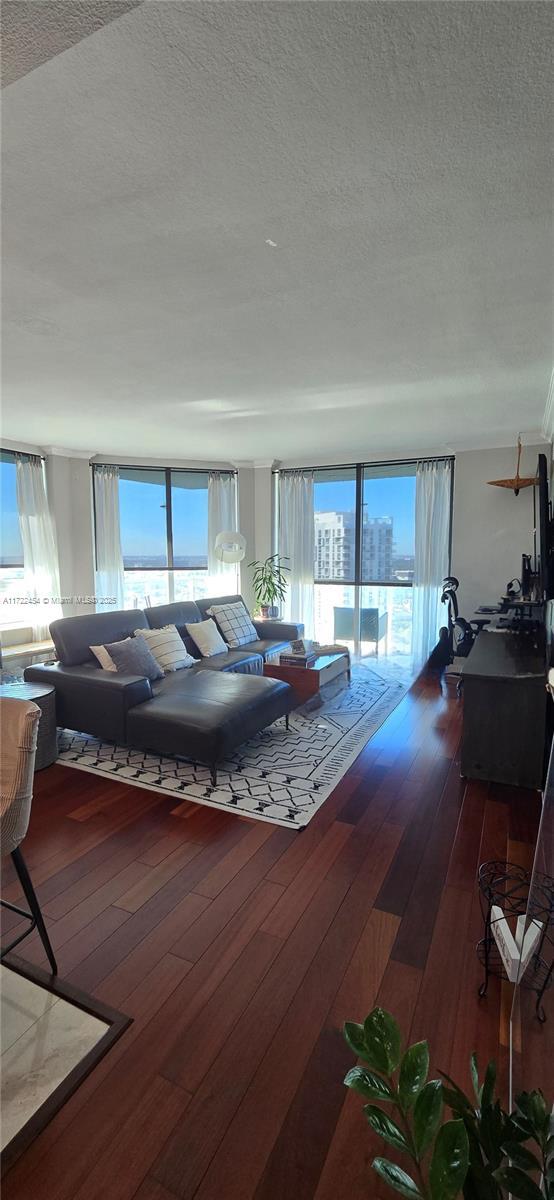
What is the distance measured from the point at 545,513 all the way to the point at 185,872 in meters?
2.54

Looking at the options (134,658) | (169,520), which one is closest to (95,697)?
(134,658)

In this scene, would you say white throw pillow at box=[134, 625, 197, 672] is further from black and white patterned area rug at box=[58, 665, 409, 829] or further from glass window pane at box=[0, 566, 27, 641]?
glass window pane at box=[0, 566, 27, 641]

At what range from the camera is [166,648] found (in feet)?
14.8

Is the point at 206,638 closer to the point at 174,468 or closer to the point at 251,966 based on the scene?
the point at 174,468

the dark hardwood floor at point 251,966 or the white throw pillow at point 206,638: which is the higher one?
the white throw pillow at point 206,638

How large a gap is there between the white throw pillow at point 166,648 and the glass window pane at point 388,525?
2.89 meters

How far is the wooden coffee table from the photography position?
4.36 meters

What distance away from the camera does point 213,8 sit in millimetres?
1007

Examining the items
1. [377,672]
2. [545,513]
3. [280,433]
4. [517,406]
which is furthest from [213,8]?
[377,672]

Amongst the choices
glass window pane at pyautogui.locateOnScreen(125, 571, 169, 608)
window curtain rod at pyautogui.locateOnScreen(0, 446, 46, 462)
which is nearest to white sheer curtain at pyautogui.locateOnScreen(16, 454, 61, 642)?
window curtain rod at pyautogui.locateOnScreen(0, 446, 46, 462)

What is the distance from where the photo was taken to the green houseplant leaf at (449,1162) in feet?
1.90

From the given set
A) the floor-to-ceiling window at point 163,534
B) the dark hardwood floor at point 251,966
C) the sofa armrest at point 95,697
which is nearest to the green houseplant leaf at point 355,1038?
the dark hardwood floor at point 251,966

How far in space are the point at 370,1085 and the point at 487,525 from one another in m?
5.58

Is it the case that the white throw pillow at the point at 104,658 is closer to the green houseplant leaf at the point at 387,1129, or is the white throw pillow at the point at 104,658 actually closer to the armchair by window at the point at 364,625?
the green houseplant leaf at the point at 387,1129
